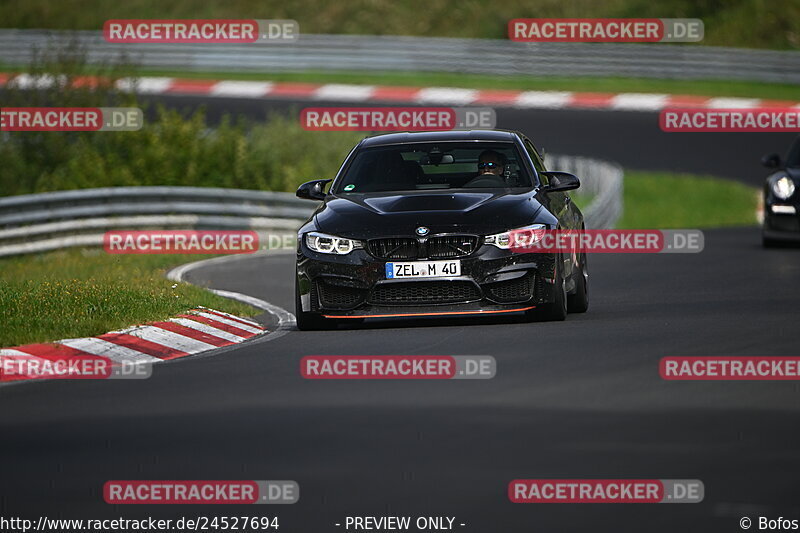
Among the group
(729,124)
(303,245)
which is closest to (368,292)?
(303,245)

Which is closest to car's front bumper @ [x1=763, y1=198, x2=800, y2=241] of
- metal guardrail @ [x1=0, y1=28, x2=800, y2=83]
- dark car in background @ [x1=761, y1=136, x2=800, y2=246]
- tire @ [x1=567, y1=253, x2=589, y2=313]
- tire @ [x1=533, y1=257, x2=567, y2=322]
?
dark car in background @ [x1=761, y1=136, x2=800, y2=246]

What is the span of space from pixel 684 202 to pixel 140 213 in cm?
1133

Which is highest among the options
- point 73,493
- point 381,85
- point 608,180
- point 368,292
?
point 381,85

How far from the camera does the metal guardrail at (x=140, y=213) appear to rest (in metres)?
24.4

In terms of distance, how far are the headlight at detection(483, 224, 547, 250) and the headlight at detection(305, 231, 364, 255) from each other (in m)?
0.98

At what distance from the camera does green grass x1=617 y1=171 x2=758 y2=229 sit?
30391 mm

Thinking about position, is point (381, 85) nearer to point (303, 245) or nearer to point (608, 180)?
point (608, 180)

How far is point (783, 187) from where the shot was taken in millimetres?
20891

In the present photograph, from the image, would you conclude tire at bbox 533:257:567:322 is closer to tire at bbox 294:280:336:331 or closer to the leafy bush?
tire at bbox 294:280:336:331

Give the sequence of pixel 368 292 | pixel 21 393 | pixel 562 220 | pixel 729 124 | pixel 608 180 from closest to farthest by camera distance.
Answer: pixel 21 393, pixel 368 292, pixel 562 220, pixel 608 180, pixel 729 124

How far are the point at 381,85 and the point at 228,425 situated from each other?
110 feet

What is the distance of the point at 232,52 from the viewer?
43.4m

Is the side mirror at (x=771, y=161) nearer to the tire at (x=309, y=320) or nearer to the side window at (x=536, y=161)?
the side window at (x=536, y=161)

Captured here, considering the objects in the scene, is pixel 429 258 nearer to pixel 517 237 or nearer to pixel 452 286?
pixel 452 286
